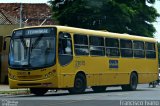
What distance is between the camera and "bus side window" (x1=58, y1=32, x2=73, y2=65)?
25547 mm

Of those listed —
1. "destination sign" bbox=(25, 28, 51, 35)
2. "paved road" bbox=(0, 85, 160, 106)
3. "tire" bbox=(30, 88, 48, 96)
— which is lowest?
"paved road" bbox=(0, 85, 160, 106)

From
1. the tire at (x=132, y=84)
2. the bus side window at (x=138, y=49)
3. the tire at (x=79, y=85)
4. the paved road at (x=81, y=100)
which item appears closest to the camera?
the paved road at (x=81, y=100)

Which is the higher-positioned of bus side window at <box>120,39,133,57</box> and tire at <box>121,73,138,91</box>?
bus side window at <box>120,39,133,57</box>

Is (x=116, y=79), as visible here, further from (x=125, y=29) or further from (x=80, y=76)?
(x=125, y=29)

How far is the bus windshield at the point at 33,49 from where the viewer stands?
82.8ft

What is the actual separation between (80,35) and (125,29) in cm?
2815

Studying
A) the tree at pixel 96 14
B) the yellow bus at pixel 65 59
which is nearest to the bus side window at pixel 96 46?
the yellow bus at pixel 65 59

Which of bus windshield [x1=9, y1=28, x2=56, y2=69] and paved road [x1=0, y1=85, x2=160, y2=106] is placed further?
bus windshield [x1=9, y1=28, x2=56, y2=69]

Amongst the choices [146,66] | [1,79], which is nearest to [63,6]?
[1,79]

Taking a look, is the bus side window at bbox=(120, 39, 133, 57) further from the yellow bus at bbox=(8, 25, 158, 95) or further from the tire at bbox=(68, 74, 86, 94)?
the tire at bbox=(68, 74, 86, 94)

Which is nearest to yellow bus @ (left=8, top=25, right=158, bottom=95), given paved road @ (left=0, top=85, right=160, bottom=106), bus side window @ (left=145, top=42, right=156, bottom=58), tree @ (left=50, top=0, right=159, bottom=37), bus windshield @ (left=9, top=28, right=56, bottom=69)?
bus windshield @ (left=9, top=28, right=56, bottom=69)

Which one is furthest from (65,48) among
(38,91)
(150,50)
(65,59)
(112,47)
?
(150,50)

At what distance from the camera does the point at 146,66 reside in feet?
112

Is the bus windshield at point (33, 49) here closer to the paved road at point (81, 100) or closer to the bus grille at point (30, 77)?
the bus grille at point (30, 77)
